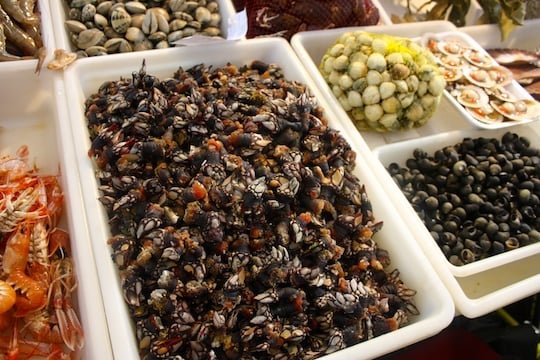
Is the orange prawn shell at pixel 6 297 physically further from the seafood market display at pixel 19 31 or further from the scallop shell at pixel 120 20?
the scallop shell at pixel 120 20

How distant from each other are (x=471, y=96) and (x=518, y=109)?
18 cm

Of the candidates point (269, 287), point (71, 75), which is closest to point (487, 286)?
point (269, 287)

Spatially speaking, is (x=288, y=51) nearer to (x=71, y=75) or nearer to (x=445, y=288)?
(x=71, y=75)

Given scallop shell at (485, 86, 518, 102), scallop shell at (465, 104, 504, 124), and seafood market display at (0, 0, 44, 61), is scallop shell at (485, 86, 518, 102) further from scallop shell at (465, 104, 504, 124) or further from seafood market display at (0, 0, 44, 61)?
seafood market display at (0, 0, 44, 61)

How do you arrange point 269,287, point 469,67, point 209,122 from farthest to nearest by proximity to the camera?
point 469,67, point 209,122, point 269,287

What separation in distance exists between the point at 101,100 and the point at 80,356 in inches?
29.5

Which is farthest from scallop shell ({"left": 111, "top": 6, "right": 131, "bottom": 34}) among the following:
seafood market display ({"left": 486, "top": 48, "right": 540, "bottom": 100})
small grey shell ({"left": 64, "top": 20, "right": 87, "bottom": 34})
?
seafood market display ({"left": 486, "top": 48, "right": 540, "bottom": 100})

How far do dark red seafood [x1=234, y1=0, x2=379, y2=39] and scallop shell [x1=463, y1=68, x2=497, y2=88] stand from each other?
0.49 metres

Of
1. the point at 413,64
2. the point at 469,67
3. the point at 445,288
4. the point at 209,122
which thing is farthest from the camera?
the point at 469,67

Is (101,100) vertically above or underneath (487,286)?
above

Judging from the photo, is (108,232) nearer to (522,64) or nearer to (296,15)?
(296,15)

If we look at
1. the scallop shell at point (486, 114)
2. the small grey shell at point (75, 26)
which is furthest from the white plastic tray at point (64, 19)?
the scallop shell at point (486, 114)

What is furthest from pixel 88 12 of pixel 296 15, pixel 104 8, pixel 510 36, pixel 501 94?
pixel 510 36

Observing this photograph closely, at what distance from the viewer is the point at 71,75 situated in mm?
1629
